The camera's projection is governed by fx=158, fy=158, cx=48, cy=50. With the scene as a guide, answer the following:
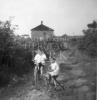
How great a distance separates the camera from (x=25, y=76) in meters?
4.25

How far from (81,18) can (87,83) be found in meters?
1.55

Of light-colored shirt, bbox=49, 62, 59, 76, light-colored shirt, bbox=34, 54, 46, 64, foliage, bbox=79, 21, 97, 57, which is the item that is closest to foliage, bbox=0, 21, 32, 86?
light-colored shirt, bbox=34, 54, 46, 64

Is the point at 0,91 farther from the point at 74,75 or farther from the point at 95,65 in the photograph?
the point at 95,65

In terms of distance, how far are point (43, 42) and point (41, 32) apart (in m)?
0.30

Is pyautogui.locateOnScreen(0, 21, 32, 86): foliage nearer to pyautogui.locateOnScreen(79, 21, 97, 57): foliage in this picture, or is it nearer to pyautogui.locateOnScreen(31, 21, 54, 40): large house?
pyautogui.locateOnScreen(31, 21, 54, 40): large house

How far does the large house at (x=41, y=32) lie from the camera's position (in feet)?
13.1

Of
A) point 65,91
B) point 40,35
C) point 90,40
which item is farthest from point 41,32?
point 65,91

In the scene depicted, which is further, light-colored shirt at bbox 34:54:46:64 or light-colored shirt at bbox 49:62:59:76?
light-colored shirt at bbox 34:54:46:64

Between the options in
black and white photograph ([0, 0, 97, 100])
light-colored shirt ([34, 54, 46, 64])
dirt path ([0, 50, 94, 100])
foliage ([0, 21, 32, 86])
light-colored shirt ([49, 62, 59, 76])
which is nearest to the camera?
dirt path ([0, 50, 94, 100])

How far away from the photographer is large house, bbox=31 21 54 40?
400cm

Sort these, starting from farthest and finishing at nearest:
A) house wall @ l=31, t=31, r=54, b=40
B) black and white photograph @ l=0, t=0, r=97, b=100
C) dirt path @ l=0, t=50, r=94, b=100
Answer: house wall @ l=31, t=31, r=54, b=40, black and white photograph @ l=0, t=0, r=97, b=100, dirt path @ l=0, t=50, r=94, b=100

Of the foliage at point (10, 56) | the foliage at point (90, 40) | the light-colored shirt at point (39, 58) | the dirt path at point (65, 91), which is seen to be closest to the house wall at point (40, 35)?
the foliage at point (10, 56)

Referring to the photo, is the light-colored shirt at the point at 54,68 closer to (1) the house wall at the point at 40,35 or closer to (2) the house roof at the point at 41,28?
(2) the house roof at the point at 41,28

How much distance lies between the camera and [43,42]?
4.59 m
